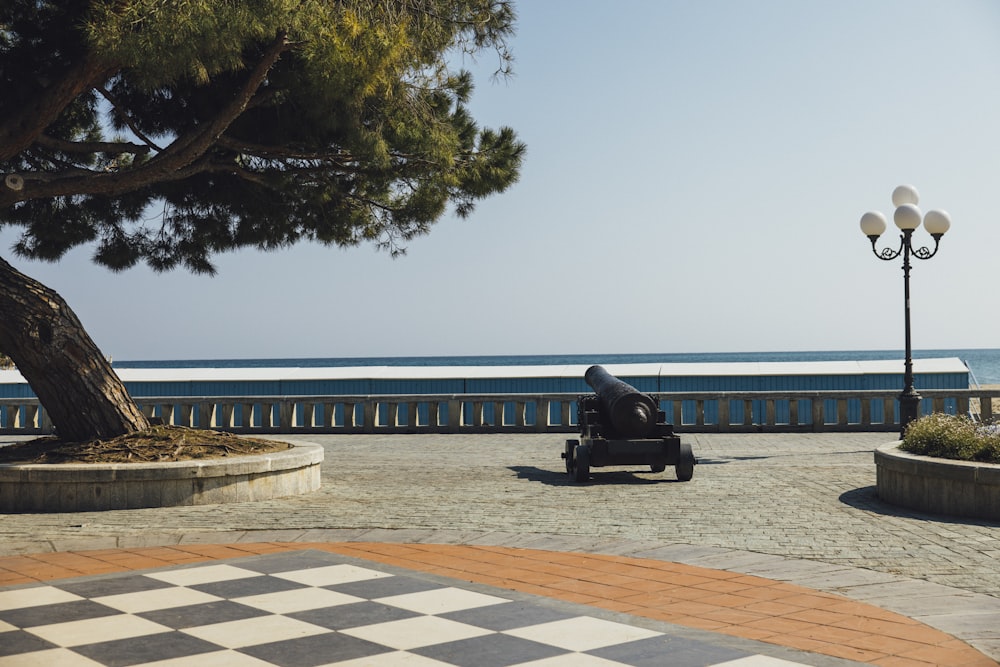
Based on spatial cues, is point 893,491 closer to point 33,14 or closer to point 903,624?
point 903,624

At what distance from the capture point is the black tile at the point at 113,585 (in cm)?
616

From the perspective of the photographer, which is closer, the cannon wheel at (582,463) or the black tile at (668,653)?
the black tile at (668,653)

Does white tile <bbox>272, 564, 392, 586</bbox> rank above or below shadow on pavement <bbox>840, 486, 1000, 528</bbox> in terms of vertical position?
below

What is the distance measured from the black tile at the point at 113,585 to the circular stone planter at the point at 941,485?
6.54 meters

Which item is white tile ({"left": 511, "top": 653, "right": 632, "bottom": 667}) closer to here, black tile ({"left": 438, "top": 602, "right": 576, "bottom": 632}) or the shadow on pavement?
black tile ({"left": 438, "top": 602, "right": 576, "bottom": 632})

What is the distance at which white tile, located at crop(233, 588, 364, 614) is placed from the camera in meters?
5.76

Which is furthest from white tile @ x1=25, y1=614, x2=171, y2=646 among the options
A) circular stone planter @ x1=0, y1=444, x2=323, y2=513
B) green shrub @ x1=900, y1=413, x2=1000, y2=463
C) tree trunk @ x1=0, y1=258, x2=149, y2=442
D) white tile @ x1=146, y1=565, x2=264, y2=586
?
green shrub @ x1=900, y1=413, x2=1000, y2=463

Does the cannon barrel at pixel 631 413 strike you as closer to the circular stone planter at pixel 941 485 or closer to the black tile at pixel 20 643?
the circular stone planter at pixel 941 485

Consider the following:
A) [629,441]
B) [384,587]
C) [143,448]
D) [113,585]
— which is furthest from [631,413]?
[113,585]

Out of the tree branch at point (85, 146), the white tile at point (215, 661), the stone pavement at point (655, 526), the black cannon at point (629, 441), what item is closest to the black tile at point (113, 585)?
the stone pavement at point (655, 526)

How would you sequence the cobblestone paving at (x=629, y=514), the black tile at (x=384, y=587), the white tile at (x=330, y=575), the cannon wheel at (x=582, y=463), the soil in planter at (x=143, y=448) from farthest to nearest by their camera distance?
the cannon wheel at (x=582, y=463)
the soil in planter at (x=143, y=448)
the cobblestone paving at (x=629, y=514)
the white tile at (x=330, y=575)
the black tile at (x=384, y=587)

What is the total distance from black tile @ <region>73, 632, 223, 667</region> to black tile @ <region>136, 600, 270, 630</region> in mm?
243

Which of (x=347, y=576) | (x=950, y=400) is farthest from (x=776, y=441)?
(x=347, y=576)

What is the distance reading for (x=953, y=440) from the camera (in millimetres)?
9938
